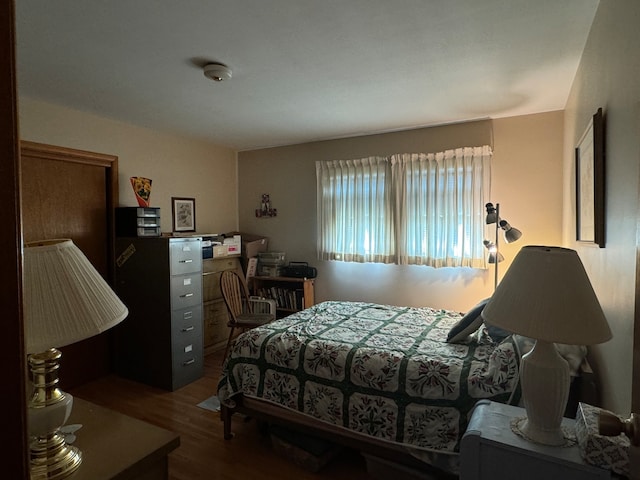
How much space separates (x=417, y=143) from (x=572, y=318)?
287 cm

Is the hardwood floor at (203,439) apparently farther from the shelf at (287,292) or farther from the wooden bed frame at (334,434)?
the shelf at (287,292)

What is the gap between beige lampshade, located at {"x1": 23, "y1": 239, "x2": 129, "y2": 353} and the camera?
0.83m

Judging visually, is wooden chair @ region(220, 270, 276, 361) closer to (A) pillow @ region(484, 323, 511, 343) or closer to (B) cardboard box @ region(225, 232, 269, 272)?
(B) cardboard box @ region(225, 232, 269, 272)

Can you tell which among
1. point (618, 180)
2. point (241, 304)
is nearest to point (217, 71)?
point (618, 180)

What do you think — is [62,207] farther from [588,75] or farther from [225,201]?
[588,75]

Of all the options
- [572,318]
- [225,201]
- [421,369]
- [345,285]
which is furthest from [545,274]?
[225,201]

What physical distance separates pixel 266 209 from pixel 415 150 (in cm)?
201

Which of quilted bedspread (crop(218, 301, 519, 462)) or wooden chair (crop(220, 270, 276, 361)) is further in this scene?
wooden chair (crop(220, 270, 276, 361))

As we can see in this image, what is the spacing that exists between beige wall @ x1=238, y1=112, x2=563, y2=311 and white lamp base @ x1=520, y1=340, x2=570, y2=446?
232 cm

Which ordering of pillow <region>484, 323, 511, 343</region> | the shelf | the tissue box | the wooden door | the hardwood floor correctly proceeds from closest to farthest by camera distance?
1. the tissue box
2. the hardwood floor
3. pillow <region>484, 323, 511, 343</region>
4. the wooden door
5. the shelf

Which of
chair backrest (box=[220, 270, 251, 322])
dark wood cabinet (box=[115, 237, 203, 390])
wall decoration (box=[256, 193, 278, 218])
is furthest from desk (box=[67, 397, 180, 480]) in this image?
wall decoration (box=[256, 193, 278, 218])

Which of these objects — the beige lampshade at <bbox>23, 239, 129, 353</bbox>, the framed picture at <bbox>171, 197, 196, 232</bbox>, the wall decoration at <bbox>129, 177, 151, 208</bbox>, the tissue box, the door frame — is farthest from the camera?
the framed picture at <bbox>171, 197, 196, 232</bbox>

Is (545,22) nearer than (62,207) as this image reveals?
Yes

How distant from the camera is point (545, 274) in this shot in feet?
3.82
